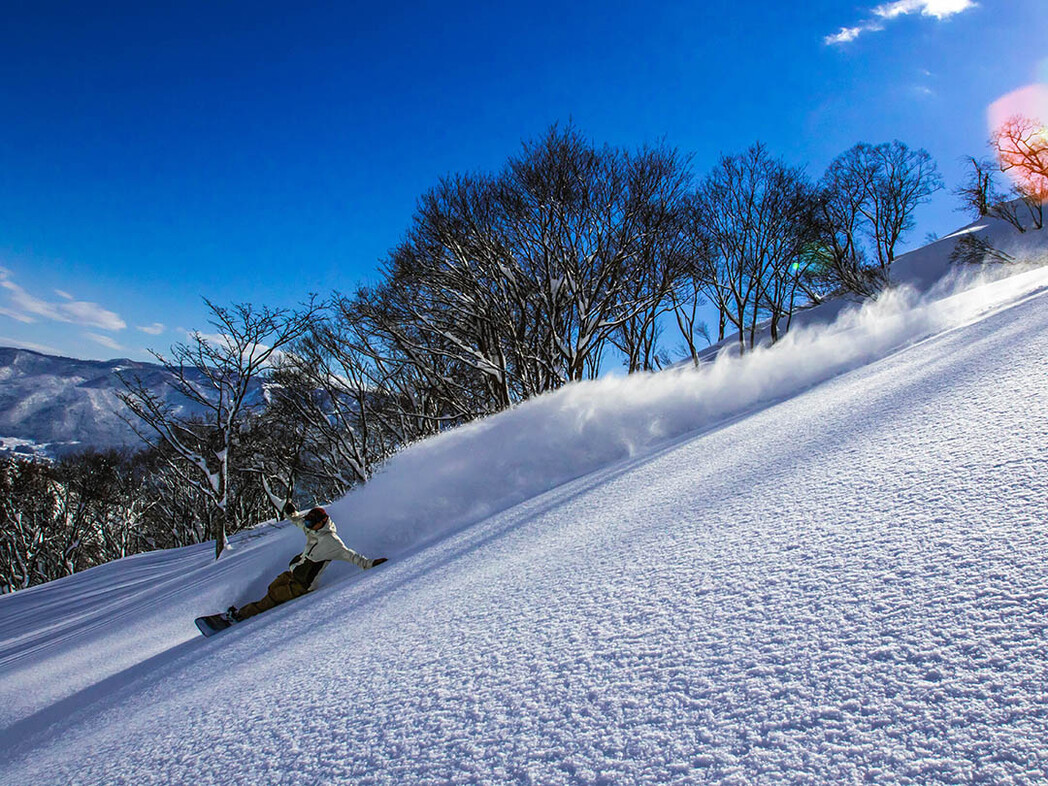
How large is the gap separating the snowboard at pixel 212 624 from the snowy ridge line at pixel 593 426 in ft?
5.67

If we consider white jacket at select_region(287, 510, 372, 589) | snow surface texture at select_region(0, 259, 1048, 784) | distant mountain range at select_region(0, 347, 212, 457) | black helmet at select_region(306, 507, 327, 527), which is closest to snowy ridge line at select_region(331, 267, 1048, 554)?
white jacket at select_region(287, 510, 372, 589)

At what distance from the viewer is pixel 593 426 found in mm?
6961

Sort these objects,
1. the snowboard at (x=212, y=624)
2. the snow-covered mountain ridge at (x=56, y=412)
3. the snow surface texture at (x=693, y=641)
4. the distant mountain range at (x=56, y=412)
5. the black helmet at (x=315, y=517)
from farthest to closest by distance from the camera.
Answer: the distant mountain range at (x=56, y=412), the snow-covered mountain ridge at (x=56, y=412), the black helmet at (x=315, y=517), the snowboard at (x=212, y=624), the snow surface texture at (x=693, y=641)

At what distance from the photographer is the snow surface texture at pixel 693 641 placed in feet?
3.41

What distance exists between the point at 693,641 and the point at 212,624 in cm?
441

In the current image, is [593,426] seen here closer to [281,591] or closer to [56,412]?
[281,591]

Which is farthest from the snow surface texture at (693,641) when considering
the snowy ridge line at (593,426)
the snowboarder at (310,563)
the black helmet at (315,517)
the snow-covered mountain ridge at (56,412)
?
the snow-covered mountain ridge at (56,412)

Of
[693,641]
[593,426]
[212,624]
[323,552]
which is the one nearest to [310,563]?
[323,552]

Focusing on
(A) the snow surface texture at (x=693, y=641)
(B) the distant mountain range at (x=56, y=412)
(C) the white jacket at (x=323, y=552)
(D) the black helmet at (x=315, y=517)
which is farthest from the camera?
(B) the distant mountain range at (x=56, y=412)

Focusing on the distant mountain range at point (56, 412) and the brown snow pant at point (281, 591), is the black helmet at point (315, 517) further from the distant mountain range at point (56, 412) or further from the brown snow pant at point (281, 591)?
the distant mountain range at point (56, 412)

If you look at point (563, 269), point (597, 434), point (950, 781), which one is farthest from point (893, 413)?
point (563, 269)

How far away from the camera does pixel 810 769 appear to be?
94 centimetres

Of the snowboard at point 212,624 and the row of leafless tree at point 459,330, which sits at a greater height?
the row of leafless tree at point 459,330

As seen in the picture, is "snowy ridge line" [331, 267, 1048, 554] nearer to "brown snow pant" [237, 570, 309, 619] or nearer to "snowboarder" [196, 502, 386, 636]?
"snowboarder" [196, 502, 386, 636]
